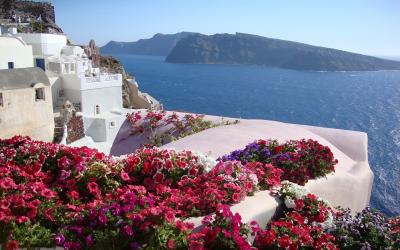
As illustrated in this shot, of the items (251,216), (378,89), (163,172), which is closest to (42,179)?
(163,172)

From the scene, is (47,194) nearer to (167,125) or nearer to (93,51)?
(167,125)

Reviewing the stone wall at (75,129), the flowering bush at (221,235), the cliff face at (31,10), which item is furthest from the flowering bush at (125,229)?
the cliff face at (31,10)

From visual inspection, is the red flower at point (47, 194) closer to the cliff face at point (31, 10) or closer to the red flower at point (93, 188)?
the red flower at point (93, 188)

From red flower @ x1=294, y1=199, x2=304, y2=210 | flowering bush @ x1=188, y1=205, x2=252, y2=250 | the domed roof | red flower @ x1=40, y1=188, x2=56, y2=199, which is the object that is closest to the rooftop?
the domed roof

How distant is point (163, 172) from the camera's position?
7.96 m

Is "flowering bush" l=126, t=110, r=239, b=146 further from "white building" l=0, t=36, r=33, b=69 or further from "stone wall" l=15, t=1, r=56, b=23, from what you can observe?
"stone wall" l=15, t=1, r=56, b=23

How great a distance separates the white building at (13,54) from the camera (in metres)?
24.0

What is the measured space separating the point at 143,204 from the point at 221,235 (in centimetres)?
132

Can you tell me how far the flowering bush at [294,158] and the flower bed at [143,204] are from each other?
1489mm

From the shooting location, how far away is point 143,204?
6.21 meters

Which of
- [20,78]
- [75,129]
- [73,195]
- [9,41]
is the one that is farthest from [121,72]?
[73,195]

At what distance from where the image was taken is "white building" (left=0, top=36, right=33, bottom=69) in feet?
78.7

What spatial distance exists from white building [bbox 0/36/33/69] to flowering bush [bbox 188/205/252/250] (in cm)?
2215

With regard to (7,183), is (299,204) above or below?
below
